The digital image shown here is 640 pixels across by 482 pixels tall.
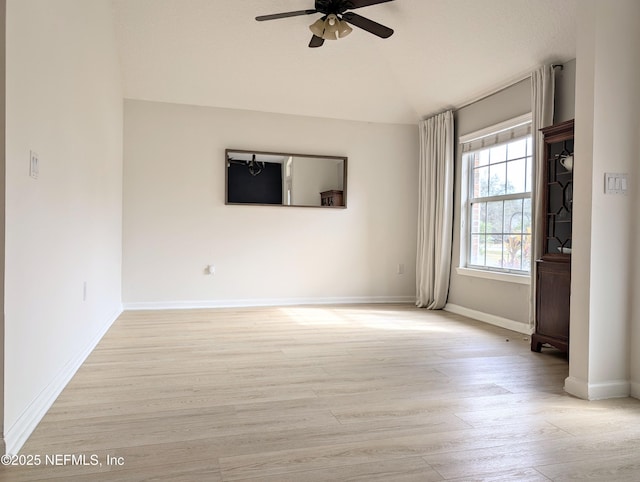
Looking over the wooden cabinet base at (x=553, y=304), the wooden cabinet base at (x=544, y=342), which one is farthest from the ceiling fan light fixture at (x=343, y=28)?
the wooden cabinet base at (x=544, y=342)

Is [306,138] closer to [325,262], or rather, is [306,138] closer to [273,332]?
[325,262]

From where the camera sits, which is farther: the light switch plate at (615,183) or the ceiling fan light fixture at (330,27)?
the ceiling fan light fixture at (330,27)

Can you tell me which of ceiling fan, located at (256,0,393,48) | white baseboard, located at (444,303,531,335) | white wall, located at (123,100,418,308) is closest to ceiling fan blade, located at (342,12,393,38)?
ceiling fan, located at (256,0,393,48)

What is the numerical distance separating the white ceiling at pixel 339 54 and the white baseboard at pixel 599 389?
8.72ft

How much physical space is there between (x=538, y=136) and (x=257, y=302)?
3.53 metres

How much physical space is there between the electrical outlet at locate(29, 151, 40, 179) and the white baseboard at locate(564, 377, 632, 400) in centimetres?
299

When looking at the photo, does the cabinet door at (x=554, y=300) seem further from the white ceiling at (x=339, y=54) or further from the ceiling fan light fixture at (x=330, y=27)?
the ceiling fan light fixture at (x=330, y=27)

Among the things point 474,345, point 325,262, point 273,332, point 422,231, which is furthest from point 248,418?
point 422,231

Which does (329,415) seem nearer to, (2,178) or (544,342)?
(2,178)

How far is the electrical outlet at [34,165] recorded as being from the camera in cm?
200

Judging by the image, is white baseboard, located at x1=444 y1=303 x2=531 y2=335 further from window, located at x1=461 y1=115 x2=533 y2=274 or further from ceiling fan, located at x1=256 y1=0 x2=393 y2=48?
ceiling fan, located at x1=256 y1=0 x2=393 y2=48

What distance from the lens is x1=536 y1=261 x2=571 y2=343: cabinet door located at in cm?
337

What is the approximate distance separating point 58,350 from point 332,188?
3915mm

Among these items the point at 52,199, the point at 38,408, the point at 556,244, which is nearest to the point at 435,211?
the point at 556,244
